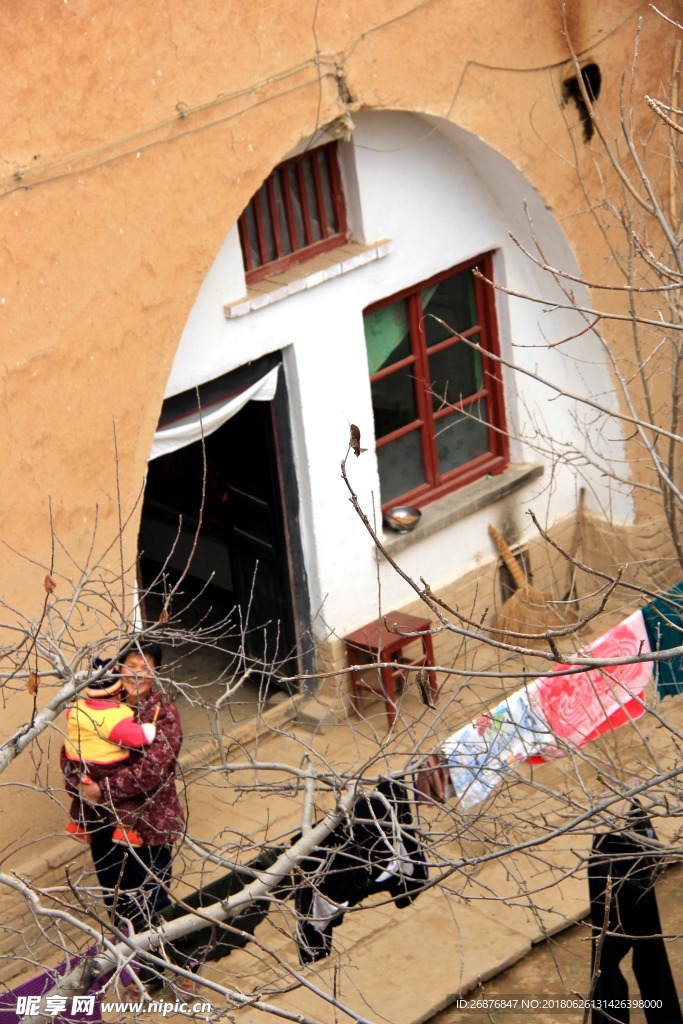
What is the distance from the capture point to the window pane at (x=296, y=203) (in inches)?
396

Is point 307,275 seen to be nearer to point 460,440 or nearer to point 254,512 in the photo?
point 254,512


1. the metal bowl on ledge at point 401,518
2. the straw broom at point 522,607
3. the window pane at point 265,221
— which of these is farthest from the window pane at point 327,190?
the straw broom at point 522,607

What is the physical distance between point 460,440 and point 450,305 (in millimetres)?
1018

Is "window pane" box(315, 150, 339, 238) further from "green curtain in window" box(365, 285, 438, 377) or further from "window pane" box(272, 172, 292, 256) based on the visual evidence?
"green curtain in window" box(365, 285, 438, 377)

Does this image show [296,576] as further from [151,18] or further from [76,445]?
[151,18]

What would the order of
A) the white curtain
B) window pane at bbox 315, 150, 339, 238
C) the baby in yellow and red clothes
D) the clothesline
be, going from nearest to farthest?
the baby in yellow and red clothes → the clothesline → the white curtain → window pane at bbox 315, 150, 339, 238

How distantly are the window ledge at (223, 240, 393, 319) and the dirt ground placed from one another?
13.8ft

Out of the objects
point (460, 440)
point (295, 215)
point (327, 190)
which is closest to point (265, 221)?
point (295, 215)

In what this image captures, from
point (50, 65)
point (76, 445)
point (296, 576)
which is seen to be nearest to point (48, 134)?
point (50, 65)

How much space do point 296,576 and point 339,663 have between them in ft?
2.26

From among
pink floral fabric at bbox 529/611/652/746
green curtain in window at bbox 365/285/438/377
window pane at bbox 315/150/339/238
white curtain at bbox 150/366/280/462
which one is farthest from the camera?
green curtain in window at bbox 365/285/438/377

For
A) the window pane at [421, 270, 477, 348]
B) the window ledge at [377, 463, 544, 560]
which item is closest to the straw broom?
the window ledge at [377, 463, 544, 560]

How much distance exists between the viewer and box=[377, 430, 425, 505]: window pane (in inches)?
438

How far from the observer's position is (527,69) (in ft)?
34.8
